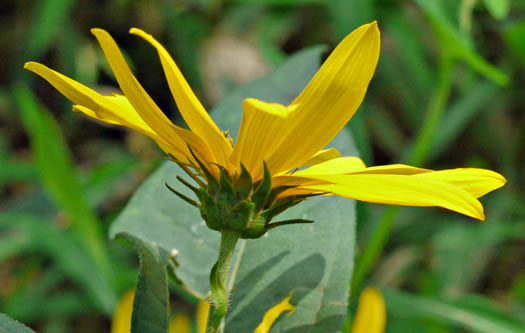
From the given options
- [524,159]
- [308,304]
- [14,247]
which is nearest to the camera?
[308,304]

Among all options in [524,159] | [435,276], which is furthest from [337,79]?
[524,159]

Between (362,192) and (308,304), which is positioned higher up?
(362,192)

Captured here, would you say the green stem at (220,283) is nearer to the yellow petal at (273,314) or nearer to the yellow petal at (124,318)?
the yellow petal at (273,314)

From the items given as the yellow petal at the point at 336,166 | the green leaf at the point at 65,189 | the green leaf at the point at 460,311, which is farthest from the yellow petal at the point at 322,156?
the green leaf at the point at 65,189

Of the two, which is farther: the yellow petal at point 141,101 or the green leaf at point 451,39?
the green leaf at point 451,39

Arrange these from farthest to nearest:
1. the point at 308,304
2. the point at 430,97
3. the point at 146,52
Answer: the point at 146,52
the point at 430,97
the point at 308,304

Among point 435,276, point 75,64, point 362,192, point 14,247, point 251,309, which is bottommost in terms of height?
point 14,247

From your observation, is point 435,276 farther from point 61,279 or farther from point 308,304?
point 308,304
